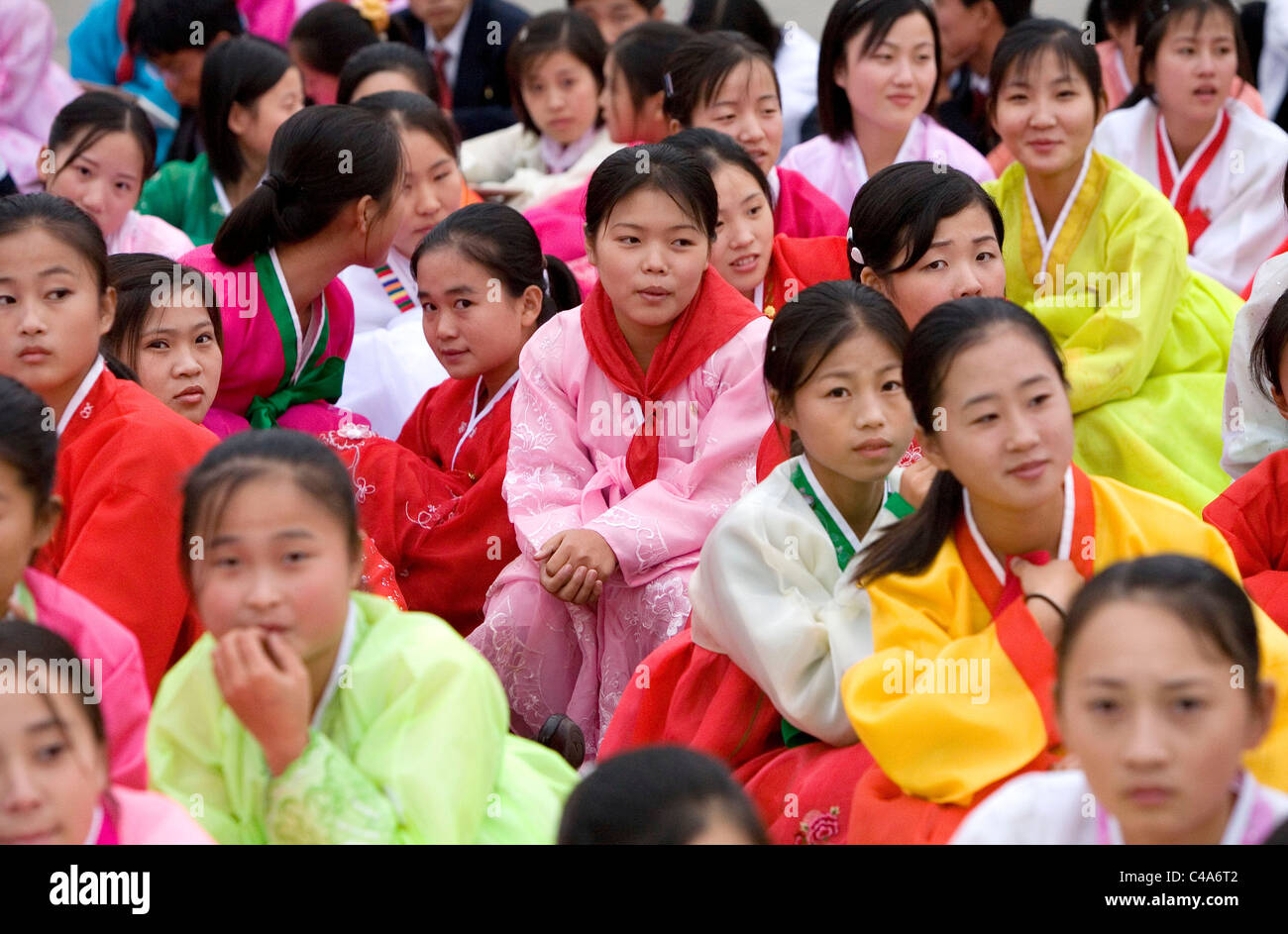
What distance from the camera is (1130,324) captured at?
3.48 m

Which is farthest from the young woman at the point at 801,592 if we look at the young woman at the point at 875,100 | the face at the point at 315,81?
the face at the point at 315,81

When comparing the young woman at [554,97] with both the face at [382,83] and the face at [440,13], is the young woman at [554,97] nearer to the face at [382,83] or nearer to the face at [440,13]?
the face at [382,83]

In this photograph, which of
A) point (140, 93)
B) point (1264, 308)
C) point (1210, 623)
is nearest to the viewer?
point (1210, 623)

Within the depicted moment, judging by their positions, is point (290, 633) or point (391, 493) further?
point (391, 493)

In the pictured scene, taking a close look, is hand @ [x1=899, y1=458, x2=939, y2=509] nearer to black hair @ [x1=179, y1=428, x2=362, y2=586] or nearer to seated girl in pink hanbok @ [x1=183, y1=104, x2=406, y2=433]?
black hair @ [x1=179, y1=428, x2=362, y2=586]

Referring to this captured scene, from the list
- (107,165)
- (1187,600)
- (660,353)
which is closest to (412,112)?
(107,165)

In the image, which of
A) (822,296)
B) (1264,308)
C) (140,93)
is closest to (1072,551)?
(822,296)

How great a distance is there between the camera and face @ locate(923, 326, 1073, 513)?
224 cm

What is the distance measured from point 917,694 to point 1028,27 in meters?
2.19

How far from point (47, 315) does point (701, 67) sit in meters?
2.02

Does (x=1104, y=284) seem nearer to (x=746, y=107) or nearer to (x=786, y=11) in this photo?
(x=746, y=107)

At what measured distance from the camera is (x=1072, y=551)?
2.33 meters

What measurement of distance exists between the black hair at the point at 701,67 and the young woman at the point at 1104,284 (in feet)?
2.13
